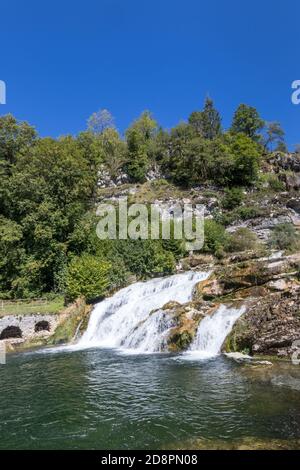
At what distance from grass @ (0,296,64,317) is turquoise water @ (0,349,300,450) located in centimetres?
1146

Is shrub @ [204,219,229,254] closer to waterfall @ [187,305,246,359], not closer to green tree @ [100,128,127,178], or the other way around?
waterfall @ [187,305,246,359]

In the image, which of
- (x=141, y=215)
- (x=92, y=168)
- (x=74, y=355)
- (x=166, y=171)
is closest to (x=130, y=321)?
(x=74, y=355)

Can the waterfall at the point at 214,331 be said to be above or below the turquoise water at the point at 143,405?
above

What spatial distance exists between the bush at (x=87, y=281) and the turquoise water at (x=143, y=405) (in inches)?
503

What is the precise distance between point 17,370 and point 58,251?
1924 cm

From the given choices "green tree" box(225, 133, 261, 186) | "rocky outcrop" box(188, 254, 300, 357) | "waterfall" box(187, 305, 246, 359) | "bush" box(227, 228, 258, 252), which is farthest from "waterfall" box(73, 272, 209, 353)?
"green tree" box(225, 133, 261, 186)

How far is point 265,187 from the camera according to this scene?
2173 inches

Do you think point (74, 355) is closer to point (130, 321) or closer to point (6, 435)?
point (130, 321)

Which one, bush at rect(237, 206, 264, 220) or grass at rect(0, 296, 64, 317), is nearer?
grass at rect(0, 296, 64, 317)

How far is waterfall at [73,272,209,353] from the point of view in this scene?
839 inches

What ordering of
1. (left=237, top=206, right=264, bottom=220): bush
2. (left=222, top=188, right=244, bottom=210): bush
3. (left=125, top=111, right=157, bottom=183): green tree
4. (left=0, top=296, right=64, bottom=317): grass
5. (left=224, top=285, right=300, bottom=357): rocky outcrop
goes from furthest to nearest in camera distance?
1. (left=125, top=111, right=157, bottom=183): green tree
2. (left=222, top=188, right=244, bottom=210): bush
3. (left=237, top=206, right=264, bottom=220): bush
4. (left=0, top=296, right=64, bottom=317): grass
5. (left=224, top=285, right=300, bottom=357): rocky outcrop

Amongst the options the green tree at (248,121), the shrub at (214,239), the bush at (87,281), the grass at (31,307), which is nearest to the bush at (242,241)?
the shrub at (214,239)

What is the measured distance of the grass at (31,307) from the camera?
94.8 feet

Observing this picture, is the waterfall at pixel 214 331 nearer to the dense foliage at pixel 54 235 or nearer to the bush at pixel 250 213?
the dense foliage at pixel 54 235
